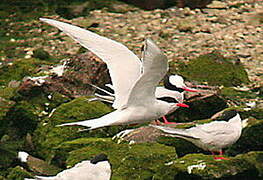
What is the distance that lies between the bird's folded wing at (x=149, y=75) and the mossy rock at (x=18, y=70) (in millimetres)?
4293

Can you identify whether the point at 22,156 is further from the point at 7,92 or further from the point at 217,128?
the point at 217,128

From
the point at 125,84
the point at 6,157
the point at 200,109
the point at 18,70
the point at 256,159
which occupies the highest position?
the point at 125,84

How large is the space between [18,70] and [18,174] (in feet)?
13.2

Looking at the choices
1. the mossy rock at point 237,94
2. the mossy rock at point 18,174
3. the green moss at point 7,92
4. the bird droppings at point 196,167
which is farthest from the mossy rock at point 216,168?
the green moss at point 7,92

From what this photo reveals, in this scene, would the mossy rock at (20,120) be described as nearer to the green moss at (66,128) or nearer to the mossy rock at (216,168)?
the green moss at (66,128)

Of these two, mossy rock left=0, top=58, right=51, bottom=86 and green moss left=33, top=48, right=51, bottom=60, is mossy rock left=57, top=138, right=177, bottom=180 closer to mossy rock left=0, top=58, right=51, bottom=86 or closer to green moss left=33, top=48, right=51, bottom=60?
mossy rock left=0, top=58, right=51, bottom=86

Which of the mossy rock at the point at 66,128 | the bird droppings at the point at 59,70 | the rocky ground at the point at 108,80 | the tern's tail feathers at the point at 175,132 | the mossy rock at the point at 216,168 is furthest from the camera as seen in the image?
the bird droppings at the point at 59,70

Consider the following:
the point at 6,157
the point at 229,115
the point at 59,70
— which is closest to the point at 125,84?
the point at 229,115

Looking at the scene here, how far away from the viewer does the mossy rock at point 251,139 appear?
7.37 meters

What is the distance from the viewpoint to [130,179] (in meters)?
6.83

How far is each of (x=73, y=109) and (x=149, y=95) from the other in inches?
79.4

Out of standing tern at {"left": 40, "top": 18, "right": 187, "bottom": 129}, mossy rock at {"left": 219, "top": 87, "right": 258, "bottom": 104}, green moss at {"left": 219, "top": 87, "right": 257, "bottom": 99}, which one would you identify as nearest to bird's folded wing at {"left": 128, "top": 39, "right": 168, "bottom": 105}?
standing tern at {"left": 40, "top": 18, "right": 187, "bottom": 129}

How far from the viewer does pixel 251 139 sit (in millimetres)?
7414

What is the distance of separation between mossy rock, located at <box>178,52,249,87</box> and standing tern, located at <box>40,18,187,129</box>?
3.72m
